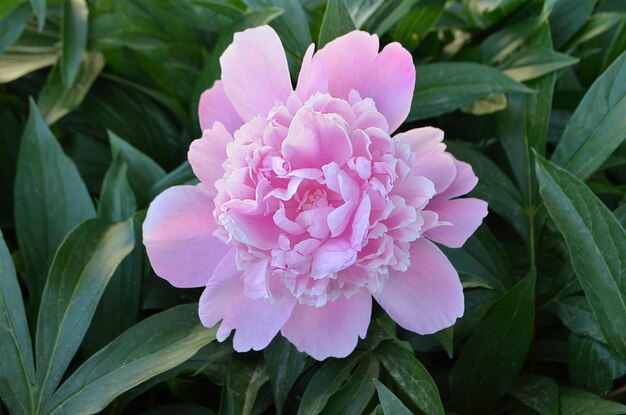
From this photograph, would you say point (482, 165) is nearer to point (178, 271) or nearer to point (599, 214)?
point (599, 214)

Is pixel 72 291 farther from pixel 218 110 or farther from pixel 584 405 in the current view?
pixel 584 405

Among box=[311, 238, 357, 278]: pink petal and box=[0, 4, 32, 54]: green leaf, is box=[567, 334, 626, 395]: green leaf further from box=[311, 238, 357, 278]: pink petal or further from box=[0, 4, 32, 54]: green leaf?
box=[0, 4, 32, 54]: green leaf

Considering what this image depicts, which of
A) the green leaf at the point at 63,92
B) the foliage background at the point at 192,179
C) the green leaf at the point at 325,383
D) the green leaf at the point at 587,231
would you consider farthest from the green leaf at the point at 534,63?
the green leaf at the point at 63,92

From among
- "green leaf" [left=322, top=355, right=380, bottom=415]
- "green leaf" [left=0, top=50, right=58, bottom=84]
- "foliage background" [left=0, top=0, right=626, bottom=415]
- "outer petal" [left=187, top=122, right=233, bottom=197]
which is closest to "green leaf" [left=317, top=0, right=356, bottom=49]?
"foliage background" [left=0, top=0, right=626, bottom=415]

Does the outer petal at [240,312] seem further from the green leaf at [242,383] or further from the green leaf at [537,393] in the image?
the green leaf at [537,393]

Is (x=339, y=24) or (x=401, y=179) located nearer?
(x=401, y=179)

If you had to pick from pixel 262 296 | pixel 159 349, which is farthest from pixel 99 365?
pixel 262 296
